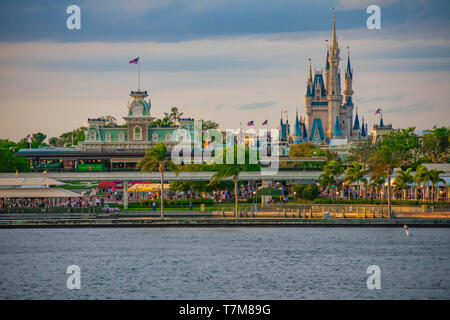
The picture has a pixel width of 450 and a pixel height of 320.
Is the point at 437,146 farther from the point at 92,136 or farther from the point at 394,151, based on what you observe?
the point at 92,136

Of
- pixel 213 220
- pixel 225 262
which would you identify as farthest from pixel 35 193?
pixel 225 262

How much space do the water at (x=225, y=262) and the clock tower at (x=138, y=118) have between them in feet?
330

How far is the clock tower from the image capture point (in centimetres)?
18325

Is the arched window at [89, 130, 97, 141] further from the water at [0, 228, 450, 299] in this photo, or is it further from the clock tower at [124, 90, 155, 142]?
the water at [0, 228, 450, 299]

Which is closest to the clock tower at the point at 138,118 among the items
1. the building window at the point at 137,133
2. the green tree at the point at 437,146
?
the building window at the point at 137,133

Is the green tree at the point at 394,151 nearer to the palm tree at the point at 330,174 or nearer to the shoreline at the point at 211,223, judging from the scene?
the palm tree at the point at 330,174

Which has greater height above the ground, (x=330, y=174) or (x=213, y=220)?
(x=330, y=174)

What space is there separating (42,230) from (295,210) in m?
26.8

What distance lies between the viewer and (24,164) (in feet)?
418

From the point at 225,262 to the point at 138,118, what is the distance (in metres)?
123

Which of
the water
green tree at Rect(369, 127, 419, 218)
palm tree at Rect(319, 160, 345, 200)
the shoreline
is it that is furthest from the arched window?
the shoreline

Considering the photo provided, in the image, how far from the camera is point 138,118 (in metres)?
Result: 183

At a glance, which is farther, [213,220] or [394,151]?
[394,151]

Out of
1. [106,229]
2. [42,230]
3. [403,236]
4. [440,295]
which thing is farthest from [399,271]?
[42,230]
